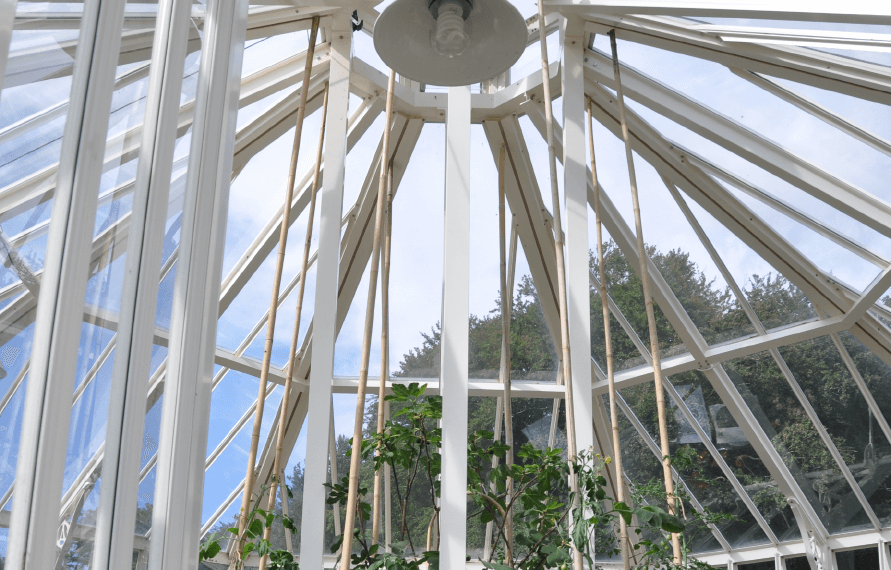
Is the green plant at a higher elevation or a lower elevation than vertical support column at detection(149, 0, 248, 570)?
lower

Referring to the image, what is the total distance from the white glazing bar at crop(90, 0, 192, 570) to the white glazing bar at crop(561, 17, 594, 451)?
8.79ft

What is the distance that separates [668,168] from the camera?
19.8 ft

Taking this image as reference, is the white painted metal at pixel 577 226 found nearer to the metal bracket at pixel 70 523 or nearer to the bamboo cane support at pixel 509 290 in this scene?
the bamboo cane support at pixel 509 290

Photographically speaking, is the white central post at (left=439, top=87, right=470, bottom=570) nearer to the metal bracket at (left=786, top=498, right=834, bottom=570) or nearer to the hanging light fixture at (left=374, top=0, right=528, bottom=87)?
the hanging light fixture at (left=374, top=0, right=528, bottom=87)

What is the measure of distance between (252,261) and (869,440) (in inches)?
234

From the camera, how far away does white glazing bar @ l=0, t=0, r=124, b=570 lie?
1033 millimetres

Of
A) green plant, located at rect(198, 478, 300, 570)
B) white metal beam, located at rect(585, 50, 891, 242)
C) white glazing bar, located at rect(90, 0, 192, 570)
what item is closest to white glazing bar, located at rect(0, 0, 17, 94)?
white glazing bar, located at rect(90, 0, 192, 570)

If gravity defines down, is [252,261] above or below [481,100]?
below

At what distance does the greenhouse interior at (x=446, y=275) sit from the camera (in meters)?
1.18

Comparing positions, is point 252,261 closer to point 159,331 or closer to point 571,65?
point 571,65

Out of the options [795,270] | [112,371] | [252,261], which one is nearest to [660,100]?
[795,270]

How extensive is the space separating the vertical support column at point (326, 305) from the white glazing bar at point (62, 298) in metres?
2.63

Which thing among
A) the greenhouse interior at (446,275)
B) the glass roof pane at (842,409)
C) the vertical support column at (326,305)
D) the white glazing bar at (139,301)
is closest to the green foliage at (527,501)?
the greenhouse interior at (446,275)

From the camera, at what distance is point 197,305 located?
1.80m
